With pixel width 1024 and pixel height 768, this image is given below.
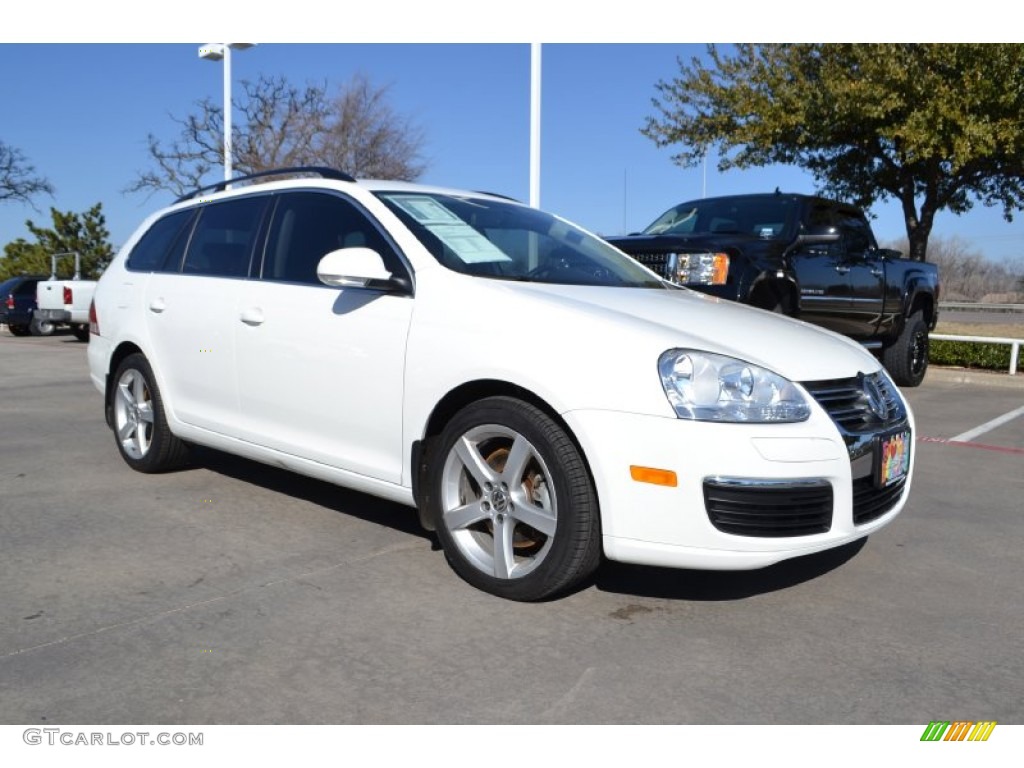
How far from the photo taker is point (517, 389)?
352 cm

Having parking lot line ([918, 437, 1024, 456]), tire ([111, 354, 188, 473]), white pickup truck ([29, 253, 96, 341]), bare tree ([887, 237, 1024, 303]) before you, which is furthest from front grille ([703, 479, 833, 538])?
bare tree ([887, 237, 1024, 303])

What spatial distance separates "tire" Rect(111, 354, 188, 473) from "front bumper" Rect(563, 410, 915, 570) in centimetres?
297

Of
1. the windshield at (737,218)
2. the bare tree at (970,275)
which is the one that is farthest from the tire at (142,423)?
the bare tree at (970,275)

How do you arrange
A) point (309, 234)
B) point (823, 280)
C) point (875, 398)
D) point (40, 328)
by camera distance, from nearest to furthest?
point (875, 398), point (309, 234), point (823, 280), point (40, 328)

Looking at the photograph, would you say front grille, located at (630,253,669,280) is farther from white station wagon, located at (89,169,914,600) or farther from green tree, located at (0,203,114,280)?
green tree, located at (0,203,114,280)

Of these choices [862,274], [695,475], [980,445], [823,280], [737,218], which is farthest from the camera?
[862,274]

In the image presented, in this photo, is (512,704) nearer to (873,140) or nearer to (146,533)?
(146,533)

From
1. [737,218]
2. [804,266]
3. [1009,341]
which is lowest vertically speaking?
[1009,341]

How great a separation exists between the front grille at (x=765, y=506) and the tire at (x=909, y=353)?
7.90 metres

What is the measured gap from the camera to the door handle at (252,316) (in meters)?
4.51

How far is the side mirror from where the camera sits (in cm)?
382

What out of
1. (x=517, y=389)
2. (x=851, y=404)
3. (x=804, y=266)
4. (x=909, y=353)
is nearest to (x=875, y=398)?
(x=851, y=404)

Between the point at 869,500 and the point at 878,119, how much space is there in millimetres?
11178

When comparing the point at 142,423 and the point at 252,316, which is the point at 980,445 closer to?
the point at 252,316
